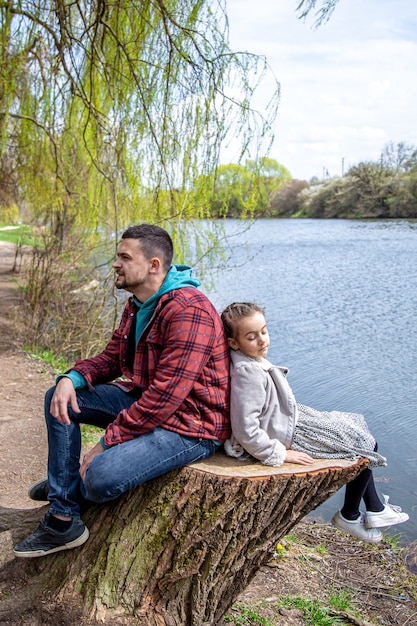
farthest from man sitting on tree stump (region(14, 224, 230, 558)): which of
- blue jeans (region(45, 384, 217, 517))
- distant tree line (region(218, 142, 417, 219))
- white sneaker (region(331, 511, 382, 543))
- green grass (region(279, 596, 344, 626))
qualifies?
distant tree line (region(218, 142, 417, 219))

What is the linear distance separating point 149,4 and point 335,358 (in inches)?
204

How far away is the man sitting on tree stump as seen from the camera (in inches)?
91.0

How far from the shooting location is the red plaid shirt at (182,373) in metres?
2.32

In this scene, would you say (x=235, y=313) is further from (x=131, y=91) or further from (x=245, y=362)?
(x=131, y=91)

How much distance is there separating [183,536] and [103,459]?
41 cm

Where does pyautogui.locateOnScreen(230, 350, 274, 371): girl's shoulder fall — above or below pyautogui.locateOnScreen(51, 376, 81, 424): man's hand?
above

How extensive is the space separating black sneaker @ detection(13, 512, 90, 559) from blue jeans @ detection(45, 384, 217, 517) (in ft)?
0.19

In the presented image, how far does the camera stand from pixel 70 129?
243 inches

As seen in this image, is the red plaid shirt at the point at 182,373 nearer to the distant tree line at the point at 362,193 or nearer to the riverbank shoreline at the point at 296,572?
the riverbank shoreline at the point at 296,572

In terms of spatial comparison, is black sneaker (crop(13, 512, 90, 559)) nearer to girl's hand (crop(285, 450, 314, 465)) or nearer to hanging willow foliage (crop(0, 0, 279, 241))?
girl's hand (crop(285, 450, 314, 465))

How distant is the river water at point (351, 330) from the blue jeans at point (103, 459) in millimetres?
2855

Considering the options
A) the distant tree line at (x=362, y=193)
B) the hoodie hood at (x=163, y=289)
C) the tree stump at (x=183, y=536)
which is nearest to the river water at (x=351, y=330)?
the tree stump at (x=183, y=536)

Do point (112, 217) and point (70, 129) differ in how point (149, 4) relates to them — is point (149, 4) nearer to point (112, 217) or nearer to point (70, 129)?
point (70, 129)

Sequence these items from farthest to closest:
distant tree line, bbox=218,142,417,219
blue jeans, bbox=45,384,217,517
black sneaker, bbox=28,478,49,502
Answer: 1. distant tree line, bbox=218,142,417,219
2. black sneaker, bbox=28,478,49,502
3. blue jeans, bbox=45,384,217,517
